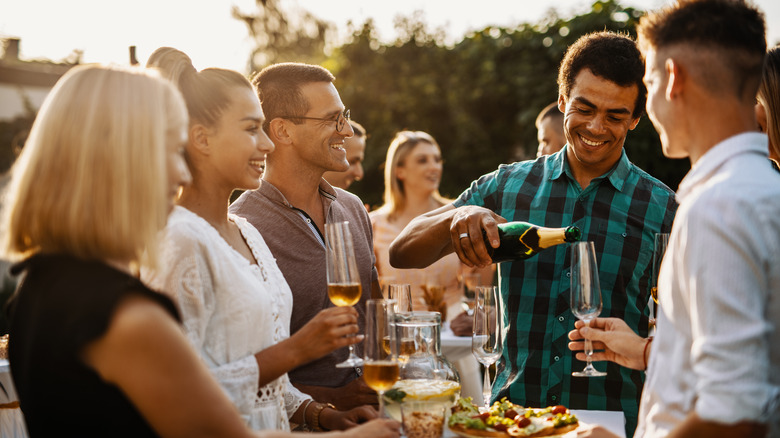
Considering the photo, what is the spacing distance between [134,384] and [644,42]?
1.61 metres

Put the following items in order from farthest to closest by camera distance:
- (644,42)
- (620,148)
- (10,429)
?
(10,429) < (620,148) < (644,42)

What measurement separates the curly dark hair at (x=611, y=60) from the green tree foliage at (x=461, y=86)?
4506 mm

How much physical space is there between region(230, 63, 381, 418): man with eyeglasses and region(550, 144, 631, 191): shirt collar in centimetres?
101

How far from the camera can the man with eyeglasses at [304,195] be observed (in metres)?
3.12

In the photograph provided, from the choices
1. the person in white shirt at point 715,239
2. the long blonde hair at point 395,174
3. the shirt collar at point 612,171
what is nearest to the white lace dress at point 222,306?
the person in white shirt at point 715,239

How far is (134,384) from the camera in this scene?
1.47 m

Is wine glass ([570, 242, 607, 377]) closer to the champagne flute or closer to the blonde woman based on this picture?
the champagne flute

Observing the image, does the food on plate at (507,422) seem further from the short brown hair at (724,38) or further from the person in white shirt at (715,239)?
the short brown hair at (724,38)

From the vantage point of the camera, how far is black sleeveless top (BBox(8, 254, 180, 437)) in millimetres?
1474

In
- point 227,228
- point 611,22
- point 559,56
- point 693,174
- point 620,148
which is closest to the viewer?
point 693,174

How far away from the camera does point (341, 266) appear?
7.82 ft

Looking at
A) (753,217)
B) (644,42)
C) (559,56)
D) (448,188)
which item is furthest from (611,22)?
(753,217)


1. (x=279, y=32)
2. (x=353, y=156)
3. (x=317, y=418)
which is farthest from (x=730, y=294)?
(x=279, y=32)

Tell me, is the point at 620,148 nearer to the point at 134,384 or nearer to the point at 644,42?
the point at 644,42
